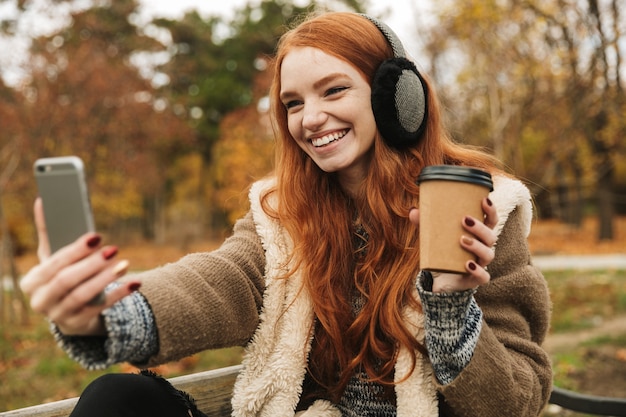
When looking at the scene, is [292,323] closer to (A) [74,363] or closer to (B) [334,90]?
(B) [334,90]

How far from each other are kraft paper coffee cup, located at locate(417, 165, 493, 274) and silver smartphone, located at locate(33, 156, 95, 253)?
71 cm

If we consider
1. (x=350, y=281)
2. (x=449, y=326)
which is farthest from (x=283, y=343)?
(x=449, y=326)

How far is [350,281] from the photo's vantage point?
208 cm

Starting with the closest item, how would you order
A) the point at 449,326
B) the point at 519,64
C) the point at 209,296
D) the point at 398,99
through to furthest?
the point at 449,326, the point at 209,296, the point at 398,99, the point at 519,64

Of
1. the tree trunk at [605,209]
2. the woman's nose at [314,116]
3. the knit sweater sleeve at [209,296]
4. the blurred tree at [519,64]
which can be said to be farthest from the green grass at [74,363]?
the tree trunk at [605,209]

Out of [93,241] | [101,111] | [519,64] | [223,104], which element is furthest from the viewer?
[223,104]

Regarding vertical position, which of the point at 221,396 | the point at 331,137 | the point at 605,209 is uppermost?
the point at 331,137

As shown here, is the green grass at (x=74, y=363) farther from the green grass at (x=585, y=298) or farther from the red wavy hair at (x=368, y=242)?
the red wavy hair at (x=368, y=242)

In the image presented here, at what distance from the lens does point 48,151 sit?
371 inches

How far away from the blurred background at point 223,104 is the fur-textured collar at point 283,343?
41cm

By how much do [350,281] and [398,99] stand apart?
0.65 metres

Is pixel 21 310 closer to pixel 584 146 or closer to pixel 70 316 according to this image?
pixel 70 316

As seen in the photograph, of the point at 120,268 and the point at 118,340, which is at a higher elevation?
the point at 120,268

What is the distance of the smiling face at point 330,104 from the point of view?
1.97 meters
